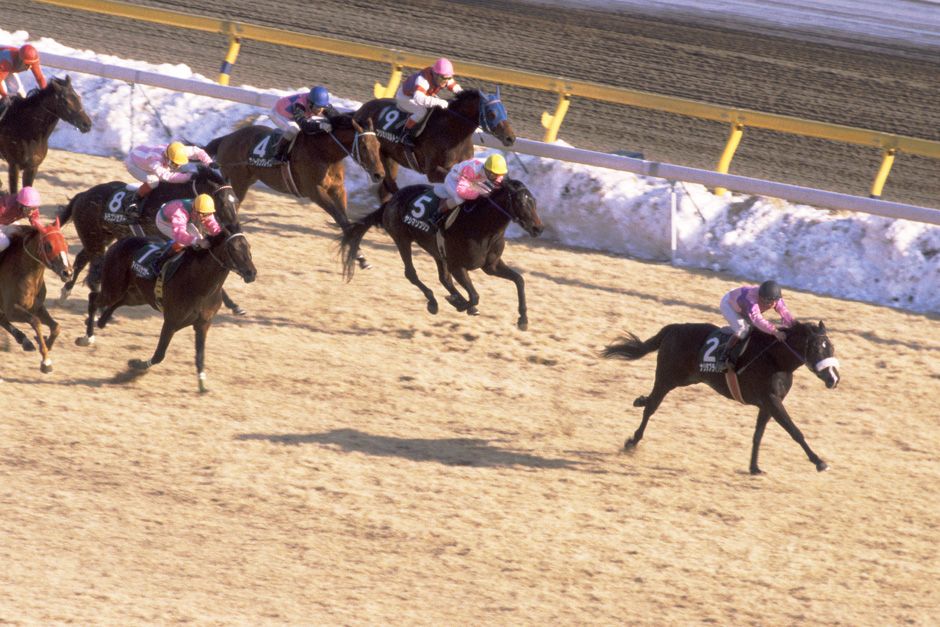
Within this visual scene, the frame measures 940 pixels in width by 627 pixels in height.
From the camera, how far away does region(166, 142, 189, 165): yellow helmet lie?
9.70 meters

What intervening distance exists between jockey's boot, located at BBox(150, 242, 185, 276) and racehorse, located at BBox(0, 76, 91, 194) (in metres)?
4.05

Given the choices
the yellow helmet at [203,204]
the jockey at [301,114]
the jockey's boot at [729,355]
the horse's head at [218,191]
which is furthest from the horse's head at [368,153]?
the jockey's boot at [729,355]

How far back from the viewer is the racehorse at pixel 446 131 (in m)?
11.6

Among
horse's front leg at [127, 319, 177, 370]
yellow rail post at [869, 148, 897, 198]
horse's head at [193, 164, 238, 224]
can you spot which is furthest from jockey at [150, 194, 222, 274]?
yellow rail post at [869, 148, 897, 198]

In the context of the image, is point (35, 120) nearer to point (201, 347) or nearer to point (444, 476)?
point (201, 347)

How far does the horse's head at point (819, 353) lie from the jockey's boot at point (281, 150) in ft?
22.3

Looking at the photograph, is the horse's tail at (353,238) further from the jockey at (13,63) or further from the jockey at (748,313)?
the jockey at (13,63)

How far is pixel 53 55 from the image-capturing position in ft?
48.2

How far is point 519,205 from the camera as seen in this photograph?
30.5 ft

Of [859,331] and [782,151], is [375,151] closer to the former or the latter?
[859,331]

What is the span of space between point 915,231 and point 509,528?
7614 mm

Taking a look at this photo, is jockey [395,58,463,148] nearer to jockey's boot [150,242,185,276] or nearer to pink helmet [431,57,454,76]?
pink helmet [431,57,454,76]

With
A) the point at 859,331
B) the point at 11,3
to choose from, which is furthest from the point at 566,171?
the point at 11,3

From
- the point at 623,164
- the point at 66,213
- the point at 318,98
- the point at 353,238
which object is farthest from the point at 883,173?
the point at 66,213
